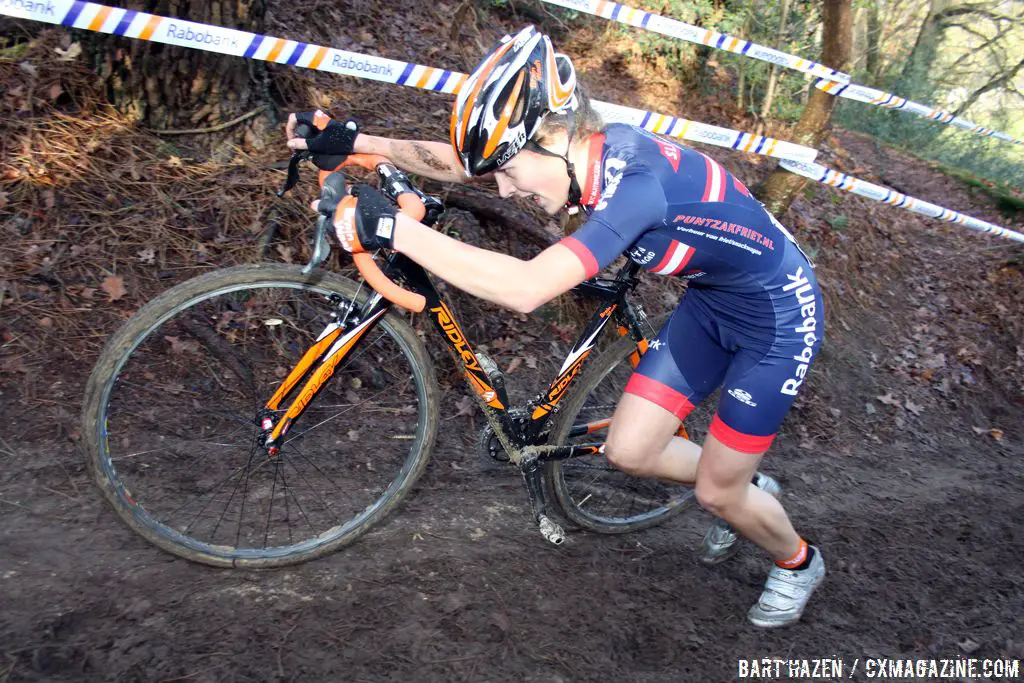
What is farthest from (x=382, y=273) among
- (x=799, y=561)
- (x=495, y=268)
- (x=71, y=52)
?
(x=71, y=52)

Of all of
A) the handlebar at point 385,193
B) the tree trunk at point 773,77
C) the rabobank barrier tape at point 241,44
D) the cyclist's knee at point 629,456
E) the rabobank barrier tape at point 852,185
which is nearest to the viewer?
the handlebar at point 385,193

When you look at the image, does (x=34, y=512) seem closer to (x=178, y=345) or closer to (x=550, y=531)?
(x=178, y=345)

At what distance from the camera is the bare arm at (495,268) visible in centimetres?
240

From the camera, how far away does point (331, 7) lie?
668cm

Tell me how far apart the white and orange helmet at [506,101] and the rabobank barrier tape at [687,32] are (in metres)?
2.82

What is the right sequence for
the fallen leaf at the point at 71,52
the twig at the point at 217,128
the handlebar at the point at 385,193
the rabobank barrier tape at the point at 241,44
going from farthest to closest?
1. the twig at the point at 217,128
2. the fallen leaf at the point at 71,52
3. the rabobank barrier tape at the point at 241,44
4. the handlebar at the point at 385,193

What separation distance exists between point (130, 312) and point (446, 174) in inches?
82.9

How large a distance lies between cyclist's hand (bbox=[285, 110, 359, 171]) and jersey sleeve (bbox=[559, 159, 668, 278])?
3.40 feet

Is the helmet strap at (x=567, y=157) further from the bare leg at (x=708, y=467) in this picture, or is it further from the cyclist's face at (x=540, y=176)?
the bare leg at (x=708, y=467)

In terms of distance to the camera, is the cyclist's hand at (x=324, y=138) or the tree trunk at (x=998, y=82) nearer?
the cyclist's hand at (x=324, y=138)

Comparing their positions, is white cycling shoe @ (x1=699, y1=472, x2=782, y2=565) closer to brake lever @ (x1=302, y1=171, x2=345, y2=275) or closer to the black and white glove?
brake lever @ (x1=302, y1=171, x2=345, y2=275)

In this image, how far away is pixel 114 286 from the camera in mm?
4004

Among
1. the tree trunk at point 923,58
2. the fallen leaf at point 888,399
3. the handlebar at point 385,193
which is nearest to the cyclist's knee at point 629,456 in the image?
the handlebar at point 385,193

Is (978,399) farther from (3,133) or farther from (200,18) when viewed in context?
(3,133)
